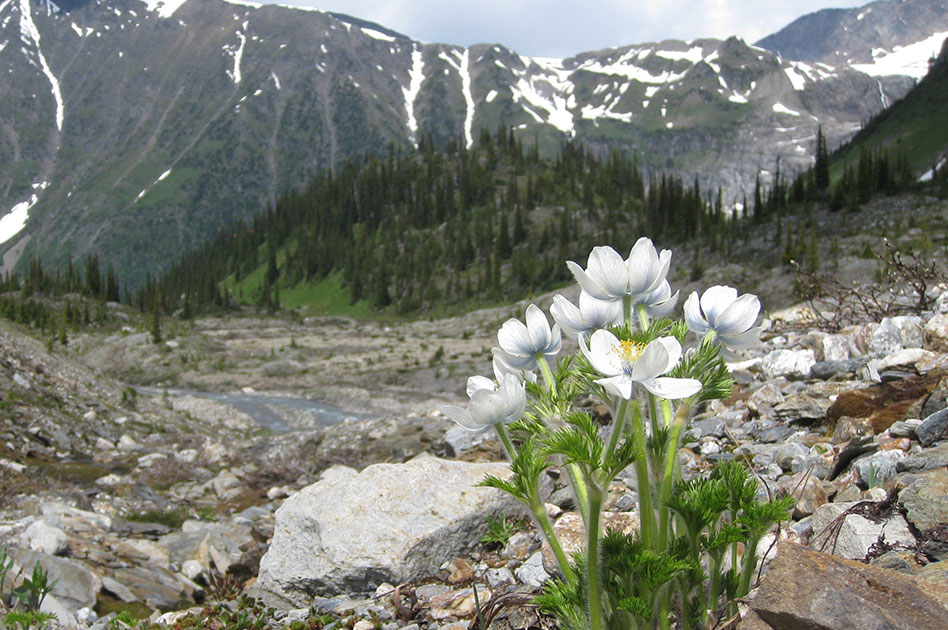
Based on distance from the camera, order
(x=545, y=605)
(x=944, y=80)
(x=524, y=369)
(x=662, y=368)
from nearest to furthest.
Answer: (x=662, y=368), (x=545, y=605), (x=524, y=369), (x=944, y=80)

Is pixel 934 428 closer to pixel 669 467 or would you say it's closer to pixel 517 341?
pixel 669 467

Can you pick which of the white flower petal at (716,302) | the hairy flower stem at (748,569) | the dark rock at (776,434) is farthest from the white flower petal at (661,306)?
the dark rock at (776,434)

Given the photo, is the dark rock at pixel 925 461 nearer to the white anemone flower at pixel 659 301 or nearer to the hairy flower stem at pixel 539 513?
the white anemone flower at pixel 659 301

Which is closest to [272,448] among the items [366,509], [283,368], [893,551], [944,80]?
[366,509]

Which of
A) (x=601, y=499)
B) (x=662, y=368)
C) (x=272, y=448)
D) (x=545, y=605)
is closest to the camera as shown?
(x=662, y=368)

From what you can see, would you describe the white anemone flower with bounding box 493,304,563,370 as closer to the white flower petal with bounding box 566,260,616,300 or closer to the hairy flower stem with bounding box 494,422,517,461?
the white flower petal with bounding box 566,260,616,300

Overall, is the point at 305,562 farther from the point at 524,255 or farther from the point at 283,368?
the point at 524,255

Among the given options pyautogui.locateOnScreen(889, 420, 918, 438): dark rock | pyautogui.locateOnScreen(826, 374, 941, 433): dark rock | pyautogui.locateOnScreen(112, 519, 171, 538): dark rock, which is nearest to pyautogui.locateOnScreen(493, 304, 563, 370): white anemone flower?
pyautogui.locateOnScreen(889, 420, 918, 438): dark rock
